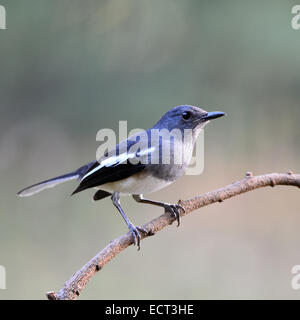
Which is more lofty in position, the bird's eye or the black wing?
the bird's eye

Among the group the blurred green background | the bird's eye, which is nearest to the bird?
the bird's eye

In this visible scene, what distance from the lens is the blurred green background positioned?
347 centimetres

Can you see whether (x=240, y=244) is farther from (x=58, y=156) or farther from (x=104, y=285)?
(x=58, y=156)

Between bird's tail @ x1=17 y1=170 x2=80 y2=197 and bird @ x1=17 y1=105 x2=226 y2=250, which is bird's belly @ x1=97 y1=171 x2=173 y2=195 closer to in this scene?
bird @ x1=17 y1=105 x2=226 y2=250

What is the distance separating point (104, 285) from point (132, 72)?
1954 mm

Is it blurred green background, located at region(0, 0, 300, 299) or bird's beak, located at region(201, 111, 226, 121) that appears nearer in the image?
bird's beak, located at region(201, 111, 226, 121)

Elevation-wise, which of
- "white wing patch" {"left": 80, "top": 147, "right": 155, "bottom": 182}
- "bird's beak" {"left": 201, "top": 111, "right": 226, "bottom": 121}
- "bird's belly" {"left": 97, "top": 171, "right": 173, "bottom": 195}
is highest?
"bird's beak" {"left": 201, "top": 111, "right": 226, "bottom": 121}

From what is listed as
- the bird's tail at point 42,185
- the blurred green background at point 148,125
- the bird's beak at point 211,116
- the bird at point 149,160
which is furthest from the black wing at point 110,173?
the blurred green background at point 148,125

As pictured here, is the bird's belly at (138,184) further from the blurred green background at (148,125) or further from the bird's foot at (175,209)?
the blurred green background at (148,125)

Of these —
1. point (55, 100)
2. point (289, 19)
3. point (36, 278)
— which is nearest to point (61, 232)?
point (36, 278)

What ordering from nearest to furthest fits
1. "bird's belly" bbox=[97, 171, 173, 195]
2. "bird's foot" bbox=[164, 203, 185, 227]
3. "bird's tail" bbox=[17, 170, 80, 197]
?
"bird's foot" bbox=[164, 203, 185, 227], "bird's belly" bbox=[97, 171, 173, 195], "bird's tail" bbox=[17, 170, 80, 197]

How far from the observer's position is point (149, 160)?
2.14 metres

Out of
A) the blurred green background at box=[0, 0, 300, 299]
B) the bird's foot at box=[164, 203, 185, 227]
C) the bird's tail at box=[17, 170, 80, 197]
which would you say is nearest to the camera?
the bird's foot at box=[164, 203, 185, 227]

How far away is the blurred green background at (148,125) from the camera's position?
3.47 m
